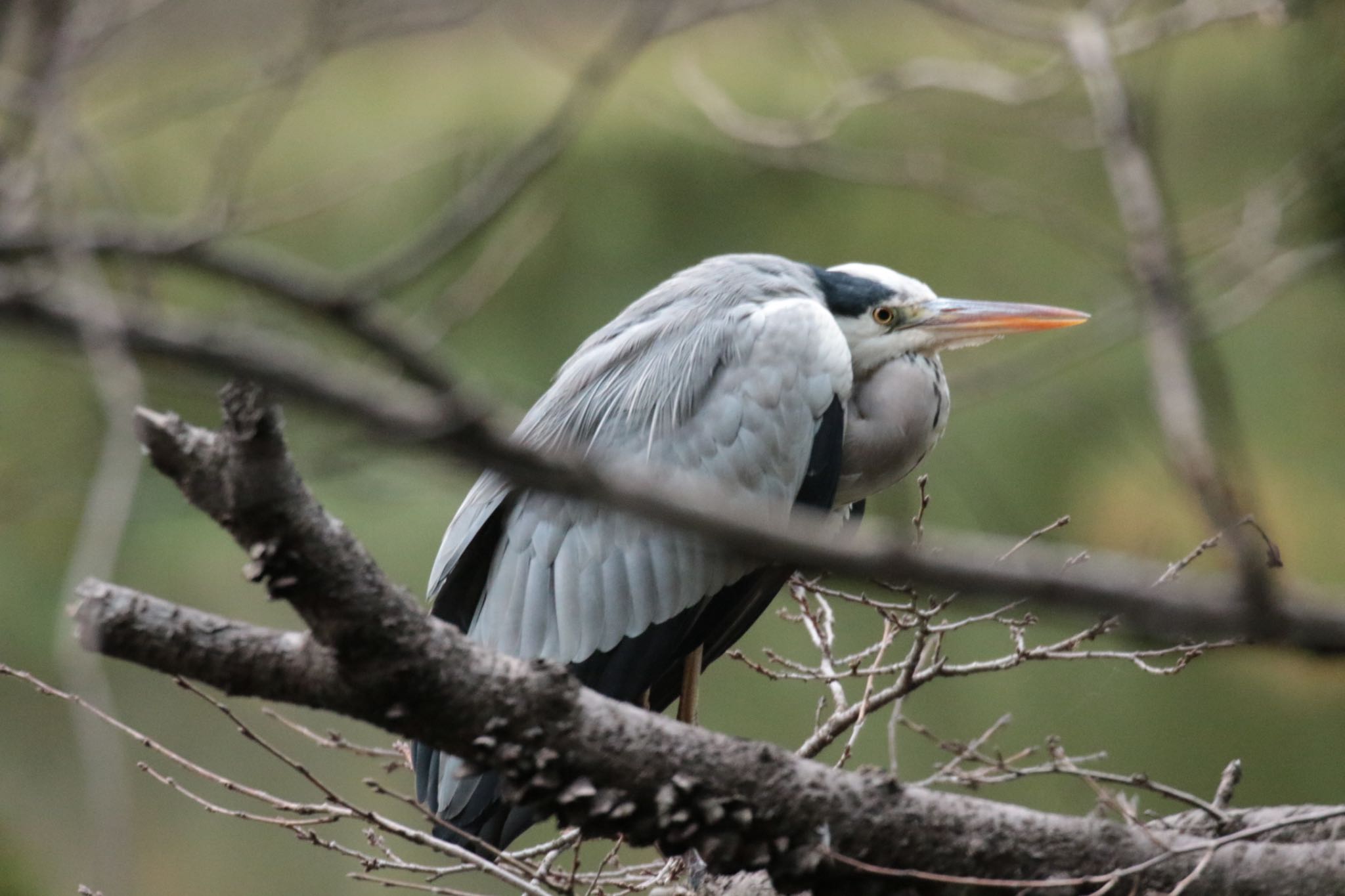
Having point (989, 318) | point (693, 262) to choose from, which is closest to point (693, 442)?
point (989, 318)

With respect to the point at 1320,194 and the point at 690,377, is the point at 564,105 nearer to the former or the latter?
the point at 1320,194

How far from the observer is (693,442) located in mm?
1818

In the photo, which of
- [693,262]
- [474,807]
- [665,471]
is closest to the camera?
[474,807]

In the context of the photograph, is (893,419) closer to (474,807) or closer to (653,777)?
(474,807)

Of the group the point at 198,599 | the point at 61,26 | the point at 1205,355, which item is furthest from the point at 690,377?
the point at 198,599

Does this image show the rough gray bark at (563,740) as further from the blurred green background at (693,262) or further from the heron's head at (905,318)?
the blurred green background at (693,262)

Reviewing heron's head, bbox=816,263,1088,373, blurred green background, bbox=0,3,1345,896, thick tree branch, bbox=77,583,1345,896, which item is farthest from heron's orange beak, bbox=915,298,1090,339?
blurred green background, bbox=0,3,1345,896

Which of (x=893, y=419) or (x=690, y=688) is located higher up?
(x=893, y=419)

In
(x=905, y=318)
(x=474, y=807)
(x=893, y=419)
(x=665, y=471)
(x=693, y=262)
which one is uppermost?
(x=693, y=262)

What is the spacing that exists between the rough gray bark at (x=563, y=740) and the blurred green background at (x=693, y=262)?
73.4 inches

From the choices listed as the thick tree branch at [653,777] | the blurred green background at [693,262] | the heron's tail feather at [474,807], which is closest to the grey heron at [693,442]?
the heron's tail feather at [474,807]

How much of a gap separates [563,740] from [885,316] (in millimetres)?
1123

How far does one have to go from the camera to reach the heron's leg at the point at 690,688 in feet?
5.94

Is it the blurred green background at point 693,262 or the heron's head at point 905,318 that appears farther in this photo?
the blurred green background at point 693,262
